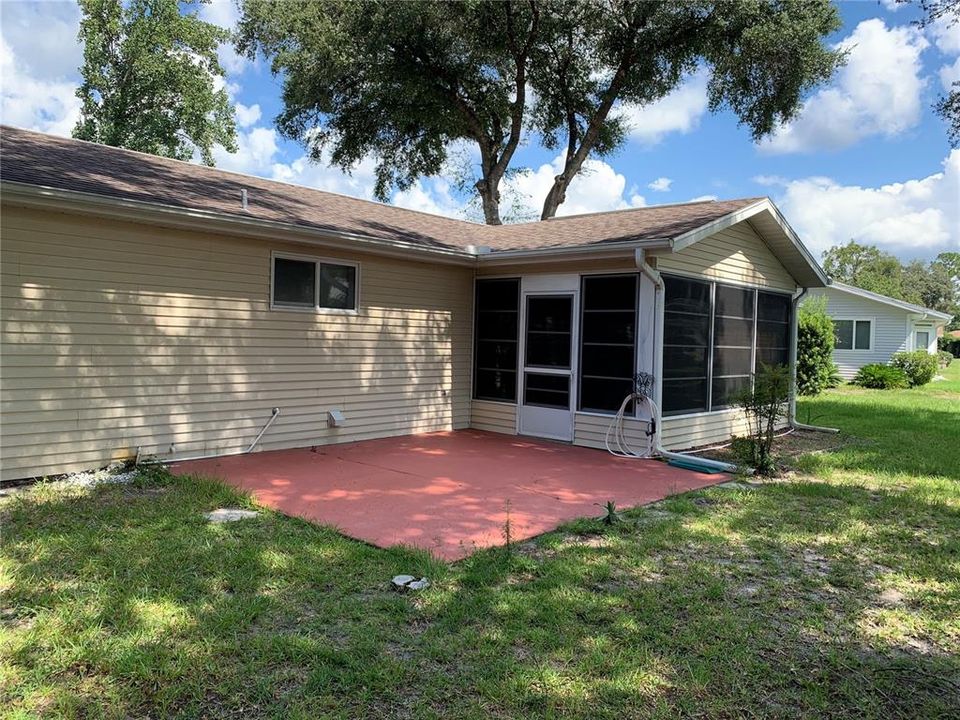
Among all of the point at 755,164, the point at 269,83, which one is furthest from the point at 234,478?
the point at 755,164

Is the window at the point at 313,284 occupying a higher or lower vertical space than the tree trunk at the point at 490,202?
lower

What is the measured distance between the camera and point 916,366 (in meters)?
21.5

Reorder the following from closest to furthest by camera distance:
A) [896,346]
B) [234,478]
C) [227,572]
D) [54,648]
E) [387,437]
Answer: [54,648] < [227,572] < [234,478] < [387,437] < [896,346]

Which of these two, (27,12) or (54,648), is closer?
(54,648)

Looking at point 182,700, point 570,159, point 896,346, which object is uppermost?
point 570,159

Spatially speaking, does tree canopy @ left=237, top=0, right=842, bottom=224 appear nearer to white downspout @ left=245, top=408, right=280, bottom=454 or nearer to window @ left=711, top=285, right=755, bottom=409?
window @ left=711, top=285, right=755, bottom=409

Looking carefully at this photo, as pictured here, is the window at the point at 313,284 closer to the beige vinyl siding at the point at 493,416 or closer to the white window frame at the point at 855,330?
the beige vinyl siding at the point at 493,416

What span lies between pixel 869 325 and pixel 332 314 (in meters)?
22.5

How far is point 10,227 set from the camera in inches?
231

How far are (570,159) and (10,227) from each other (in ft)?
56.8

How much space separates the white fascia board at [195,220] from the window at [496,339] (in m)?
1.20

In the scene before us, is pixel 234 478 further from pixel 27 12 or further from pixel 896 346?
pixel 896 346

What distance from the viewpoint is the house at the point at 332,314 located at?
621cm

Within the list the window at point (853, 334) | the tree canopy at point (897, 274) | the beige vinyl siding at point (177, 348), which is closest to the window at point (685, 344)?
the beige vinyl siding at point (177, 348)
